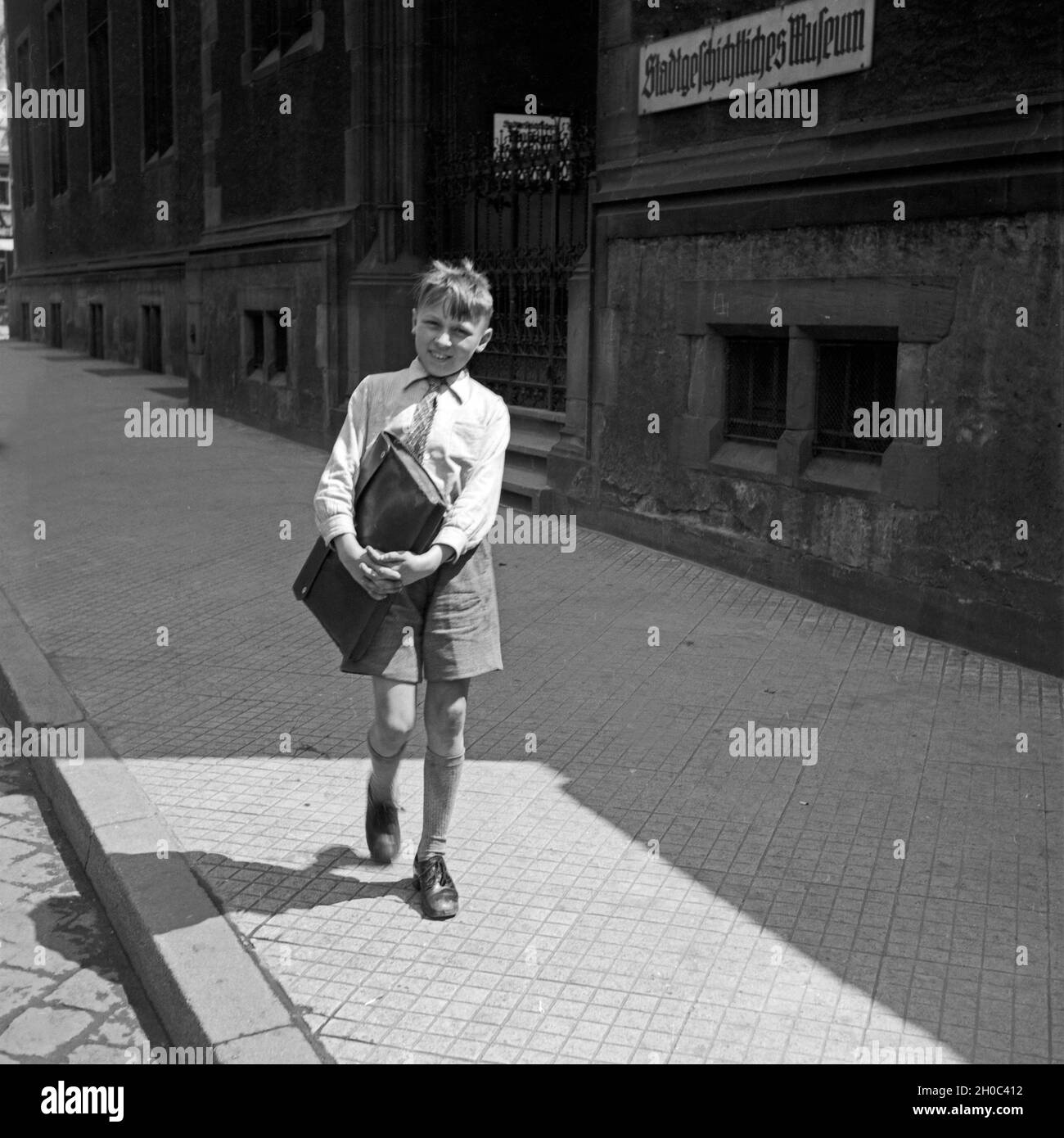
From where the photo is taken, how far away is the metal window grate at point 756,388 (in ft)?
28.1

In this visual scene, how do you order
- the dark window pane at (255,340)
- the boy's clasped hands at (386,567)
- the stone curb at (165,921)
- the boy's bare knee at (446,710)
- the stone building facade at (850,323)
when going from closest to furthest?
1. the stone curb at (165,921)
2. the boy's clasped hands at (386,567)
3. the boy's bare knee at (446,710)
4. the stone building facade at (850,323)
5. the dark window pane at (255,340)

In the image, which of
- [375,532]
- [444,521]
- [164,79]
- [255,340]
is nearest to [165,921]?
[375,532]

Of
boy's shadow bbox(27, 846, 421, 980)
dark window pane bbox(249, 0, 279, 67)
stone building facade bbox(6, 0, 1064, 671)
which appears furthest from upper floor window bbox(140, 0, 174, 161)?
boy's shadow bbox(27, 846, 421, 980)

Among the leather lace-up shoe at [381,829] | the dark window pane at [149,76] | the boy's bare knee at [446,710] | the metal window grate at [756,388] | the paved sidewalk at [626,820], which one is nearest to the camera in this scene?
the paved sidewalk at [626,820]

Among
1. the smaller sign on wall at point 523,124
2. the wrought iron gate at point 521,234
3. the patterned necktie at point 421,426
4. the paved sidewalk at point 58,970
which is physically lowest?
the paved sidewalk at point 58,970

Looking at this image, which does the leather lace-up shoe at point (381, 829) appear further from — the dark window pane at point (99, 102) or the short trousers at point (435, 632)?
the dark window pane at point (99, 102)

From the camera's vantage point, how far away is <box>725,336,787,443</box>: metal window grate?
28.1 feet

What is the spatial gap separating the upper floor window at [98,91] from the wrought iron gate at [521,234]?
17599 mm

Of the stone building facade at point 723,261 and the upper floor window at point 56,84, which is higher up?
the upper floor window at point 56,84

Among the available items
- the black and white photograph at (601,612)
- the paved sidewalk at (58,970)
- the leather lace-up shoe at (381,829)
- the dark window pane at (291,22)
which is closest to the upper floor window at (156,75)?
the dark window pane at (291,22)

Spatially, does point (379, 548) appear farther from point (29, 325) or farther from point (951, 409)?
point (29, 325)

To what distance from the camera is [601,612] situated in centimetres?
786

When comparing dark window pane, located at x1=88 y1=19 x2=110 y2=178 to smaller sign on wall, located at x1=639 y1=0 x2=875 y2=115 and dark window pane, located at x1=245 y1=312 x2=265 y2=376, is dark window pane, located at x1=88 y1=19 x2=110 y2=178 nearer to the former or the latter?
dark window pane, located at x1=245 y1=312 x2=265 y2=376
